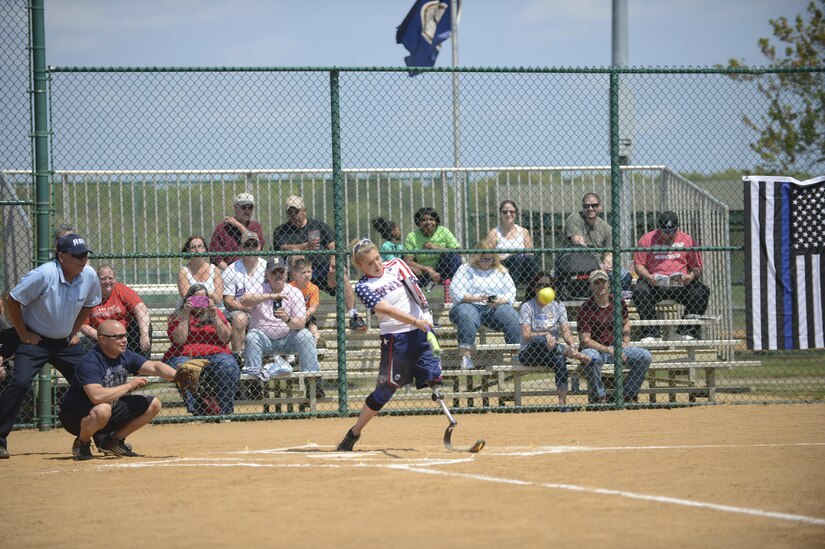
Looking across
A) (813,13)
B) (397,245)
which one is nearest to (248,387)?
(397,245)

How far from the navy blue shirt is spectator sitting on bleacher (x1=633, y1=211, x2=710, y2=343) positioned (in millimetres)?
→ 6227

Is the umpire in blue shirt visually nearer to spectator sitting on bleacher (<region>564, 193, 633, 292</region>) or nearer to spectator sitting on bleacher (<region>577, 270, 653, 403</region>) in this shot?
spectator sitting on bleacher (<region>577, 270, 653, 403</region>)

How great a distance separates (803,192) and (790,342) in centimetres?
160

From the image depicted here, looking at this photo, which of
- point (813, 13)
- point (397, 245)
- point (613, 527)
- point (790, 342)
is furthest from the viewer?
point (813, 13)

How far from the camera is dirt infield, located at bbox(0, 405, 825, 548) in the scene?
17.5ft

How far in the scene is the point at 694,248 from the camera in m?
11.5

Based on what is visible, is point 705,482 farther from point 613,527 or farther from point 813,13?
point 813,13

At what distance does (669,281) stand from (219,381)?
5.26 metres

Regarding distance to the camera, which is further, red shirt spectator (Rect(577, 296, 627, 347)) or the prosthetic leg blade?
red shirt spectator (Rect(577, 296, 627, 347))

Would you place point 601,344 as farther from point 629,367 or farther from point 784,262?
point 784,262

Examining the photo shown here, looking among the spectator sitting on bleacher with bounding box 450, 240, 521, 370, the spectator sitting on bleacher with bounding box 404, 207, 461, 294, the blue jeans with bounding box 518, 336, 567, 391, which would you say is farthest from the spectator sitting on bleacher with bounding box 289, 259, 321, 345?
the blue jeans with bounding box 518, 336, 567, 391

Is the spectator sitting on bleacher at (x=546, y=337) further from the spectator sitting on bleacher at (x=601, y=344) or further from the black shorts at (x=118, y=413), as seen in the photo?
the black shorts at (x=118, y=413)

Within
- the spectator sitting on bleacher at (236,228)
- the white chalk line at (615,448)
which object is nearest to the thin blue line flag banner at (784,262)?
the white chalk line at (615,448)

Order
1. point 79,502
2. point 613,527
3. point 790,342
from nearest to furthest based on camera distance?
point 613,527 < point 79,502 < point 790,342
